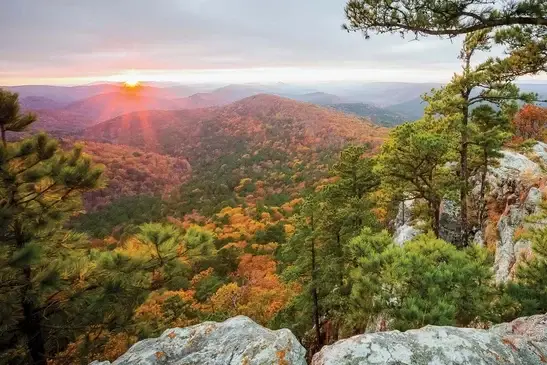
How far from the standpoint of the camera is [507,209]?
533 inches

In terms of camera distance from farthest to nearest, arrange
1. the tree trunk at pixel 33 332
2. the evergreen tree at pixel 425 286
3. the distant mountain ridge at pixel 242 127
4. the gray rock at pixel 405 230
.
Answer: the distant mountain ridge at pixel 242 127
the gray rock at pixel 405 230
the tree trunk at pixel 33 332
the evergreen tree at pixel 425 286

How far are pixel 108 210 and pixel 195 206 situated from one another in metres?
14.1

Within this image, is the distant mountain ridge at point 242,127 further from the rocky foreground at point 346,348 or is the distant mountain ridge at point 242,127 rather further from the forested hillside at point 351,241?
the rocky foreground at point 346,348

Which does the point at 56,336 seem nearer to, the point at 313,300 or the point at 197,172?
the point at 313,300

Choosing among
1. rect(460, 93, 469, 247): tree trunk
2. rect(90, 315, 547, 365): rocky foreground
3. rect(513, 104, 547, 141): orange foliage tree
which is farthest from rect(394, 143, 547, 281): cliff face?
rect(513, 104, 547, 141): orange foliage tree

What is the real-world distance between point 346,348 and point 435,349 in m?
0.89

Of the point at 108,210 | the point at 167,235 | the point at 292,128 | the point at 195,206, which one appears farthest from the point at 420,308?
the point at 292,128

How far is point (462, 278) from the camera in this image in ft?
20.1

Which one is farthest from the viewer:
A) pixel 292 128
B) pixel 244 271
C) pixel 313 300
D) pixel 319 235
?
pixel 292 128

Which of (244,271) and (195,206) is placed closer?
(244,271)

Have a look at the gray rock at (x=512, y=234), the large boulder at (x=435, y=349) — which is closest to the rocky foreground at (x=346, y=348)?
the large boulder at (x=435, y=349)

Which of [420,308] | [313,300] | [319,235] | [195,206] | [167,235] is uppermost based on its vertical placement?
[167,235]

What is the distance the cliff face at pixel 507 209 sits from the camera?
11.4 metres

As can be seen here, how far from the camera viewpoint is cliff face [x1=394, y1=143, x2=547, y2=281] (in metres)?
11.4
